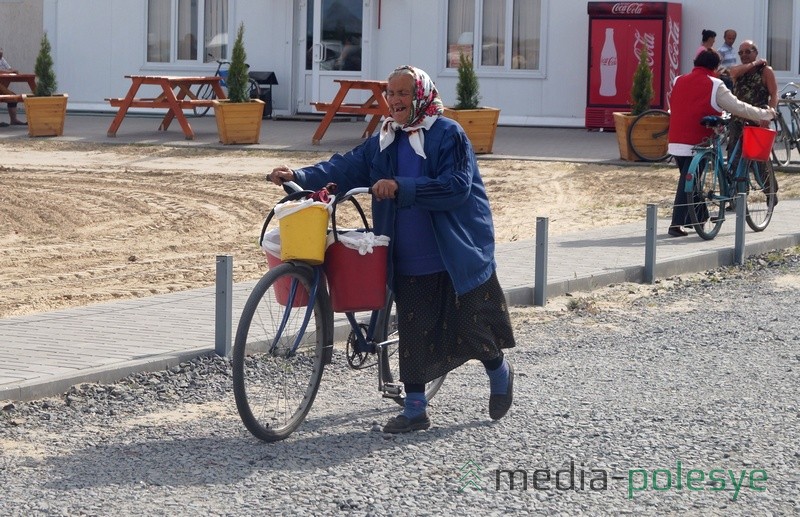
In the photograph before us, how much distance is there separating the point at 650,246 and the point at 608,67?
13340mm

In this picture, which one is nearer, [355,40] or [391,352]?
[391,352]

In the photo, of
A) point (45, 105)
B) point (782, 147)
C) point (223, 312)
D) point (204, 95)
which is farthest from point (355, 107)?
point (223, 312)

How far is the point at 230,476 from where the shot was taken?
5.29 metres

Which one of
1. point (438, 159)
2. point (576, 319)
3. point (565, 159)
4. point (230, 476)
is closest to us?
point (230, 476)

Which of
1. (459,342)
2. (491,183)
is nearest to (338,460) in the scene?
(459,342)

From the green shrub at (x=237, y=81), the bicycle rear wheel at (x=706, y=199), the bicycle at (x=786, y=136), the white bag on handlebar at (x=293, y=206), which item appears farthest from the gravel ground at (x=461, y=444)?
the green shrub at (x=237, y=81)

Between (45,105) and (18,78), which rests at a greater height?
(18,78)

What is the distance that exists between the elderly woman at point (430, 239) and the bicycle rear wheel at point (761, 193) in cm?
727

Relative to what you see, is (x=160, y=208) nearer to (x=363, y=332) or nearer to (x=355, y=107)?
(x=355, y=107)

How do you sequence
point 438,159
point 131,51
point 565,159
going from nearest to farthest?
point 438,159
point 565,159
point 131,51

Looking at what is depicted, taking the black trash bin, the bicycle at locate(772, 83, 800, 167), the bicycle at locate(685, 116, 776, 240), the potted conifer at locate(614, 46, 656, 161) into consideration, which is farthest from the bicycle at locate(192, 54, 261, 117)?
the bicycle at locate(685, 116, 776, 240)

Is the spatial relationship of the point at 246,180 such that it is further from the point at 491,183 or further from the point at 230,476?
the point at 230,476

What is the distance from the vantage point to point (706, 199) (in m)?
12.2

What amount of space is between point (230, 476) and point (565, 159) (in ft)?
44.4
